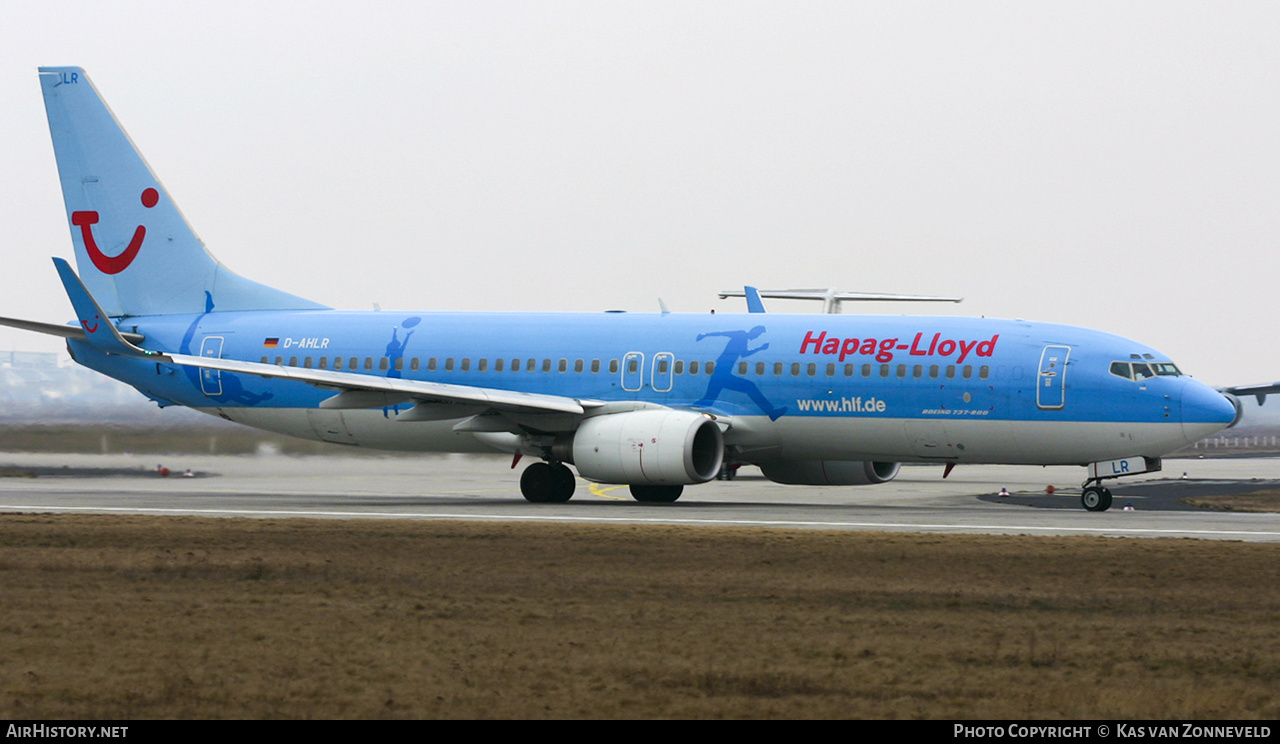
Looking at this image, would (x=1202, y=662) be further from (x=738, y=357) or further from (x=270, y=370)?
(x=270, y=370)

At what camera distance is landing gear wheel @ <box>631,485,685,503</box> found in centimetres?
3222

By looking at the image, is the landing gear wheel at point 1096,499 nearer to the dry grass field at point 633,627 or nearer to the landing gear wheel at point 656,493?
the landing gear wheel at point 656,493

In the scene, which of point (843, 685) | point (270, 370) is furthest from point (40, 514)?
point (843, 685)

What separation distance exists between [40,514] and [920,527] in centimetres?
1391

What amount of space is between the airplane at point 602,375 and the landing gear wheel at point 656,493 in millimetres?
46

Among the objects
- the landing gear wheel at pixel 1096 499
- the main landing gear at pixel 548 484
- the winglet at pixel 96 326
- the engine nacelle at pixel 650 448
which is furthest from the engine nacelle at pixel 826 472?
the winglet at pixel 96 326

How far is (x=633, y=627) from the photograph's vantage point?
13.0 m

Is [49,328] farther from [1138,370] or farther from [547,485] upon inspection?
[1138,370]

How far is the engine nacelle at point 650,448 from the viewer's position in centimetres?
2903

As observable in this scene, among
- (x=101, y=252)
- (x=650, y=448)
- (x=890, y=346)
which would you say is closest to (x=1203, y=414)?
(x=890, y=346)

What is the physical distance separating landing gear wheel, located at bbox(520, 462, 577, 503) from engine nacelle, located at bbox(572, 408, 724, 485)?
1.10 m

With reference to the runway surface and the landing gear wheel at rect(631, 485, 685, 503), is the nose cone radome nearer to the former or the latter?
the runway surface

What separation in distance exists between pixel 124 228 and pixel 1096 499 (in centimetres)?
Answer: 2305

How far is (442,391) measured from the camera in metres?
→ 30.2
